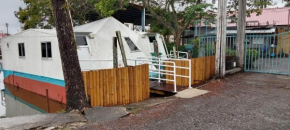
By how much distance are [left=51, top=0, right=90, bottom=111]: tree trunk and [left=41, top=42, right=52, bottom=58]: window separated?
20.6 ft

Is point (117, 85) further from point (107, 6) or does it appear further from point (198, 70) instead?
point (107, 6)

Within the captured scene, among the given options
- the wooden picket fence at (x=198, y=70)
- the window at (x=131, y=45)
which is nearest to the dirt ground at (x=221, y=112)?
the wooden picket fence at (x=198, y=70)

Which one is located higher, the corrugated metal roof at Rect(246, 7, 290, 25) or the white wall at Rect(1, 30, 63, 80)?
the corrugated metal roof at Rect(246, 7, 290, 25)

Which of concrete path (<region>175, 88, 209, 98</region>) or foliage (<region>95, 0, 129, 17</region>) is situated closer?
concrete path (<region>175, 88, 209, 98</region>)

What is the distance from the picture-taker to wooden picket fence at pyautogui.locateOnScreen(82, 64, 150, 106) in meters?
5.95

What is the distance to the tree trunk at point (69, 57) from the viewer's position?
16.4 feet

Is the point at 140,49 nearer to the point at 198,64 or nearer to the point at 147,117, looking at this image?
the point at 198,64

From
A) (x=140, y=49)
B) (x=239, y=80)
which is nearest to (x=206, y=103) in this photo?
(x=239, y=80)

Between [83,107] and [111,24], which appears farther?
[111,24]

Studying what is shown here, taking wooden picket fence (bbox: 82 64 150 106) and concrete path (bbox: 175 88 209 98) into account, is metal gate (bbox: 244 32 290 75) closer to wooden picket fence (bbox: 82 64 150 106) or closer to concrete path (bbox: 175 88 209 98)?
concrete path (bbox: 175 88 209 98)

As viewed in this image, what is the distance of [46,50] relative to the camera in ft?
35.7

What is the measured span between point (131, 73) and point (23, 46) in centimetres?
1003

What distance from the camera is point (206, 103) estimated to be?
18.9 feet

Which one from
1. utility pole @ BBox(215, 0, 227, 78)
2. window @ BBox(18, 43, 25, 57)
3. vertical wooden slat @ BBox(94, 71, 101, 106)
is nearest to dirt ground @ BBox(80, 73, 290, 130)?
vertical wooden slat @ BBox(94, 71, 101, 106)
